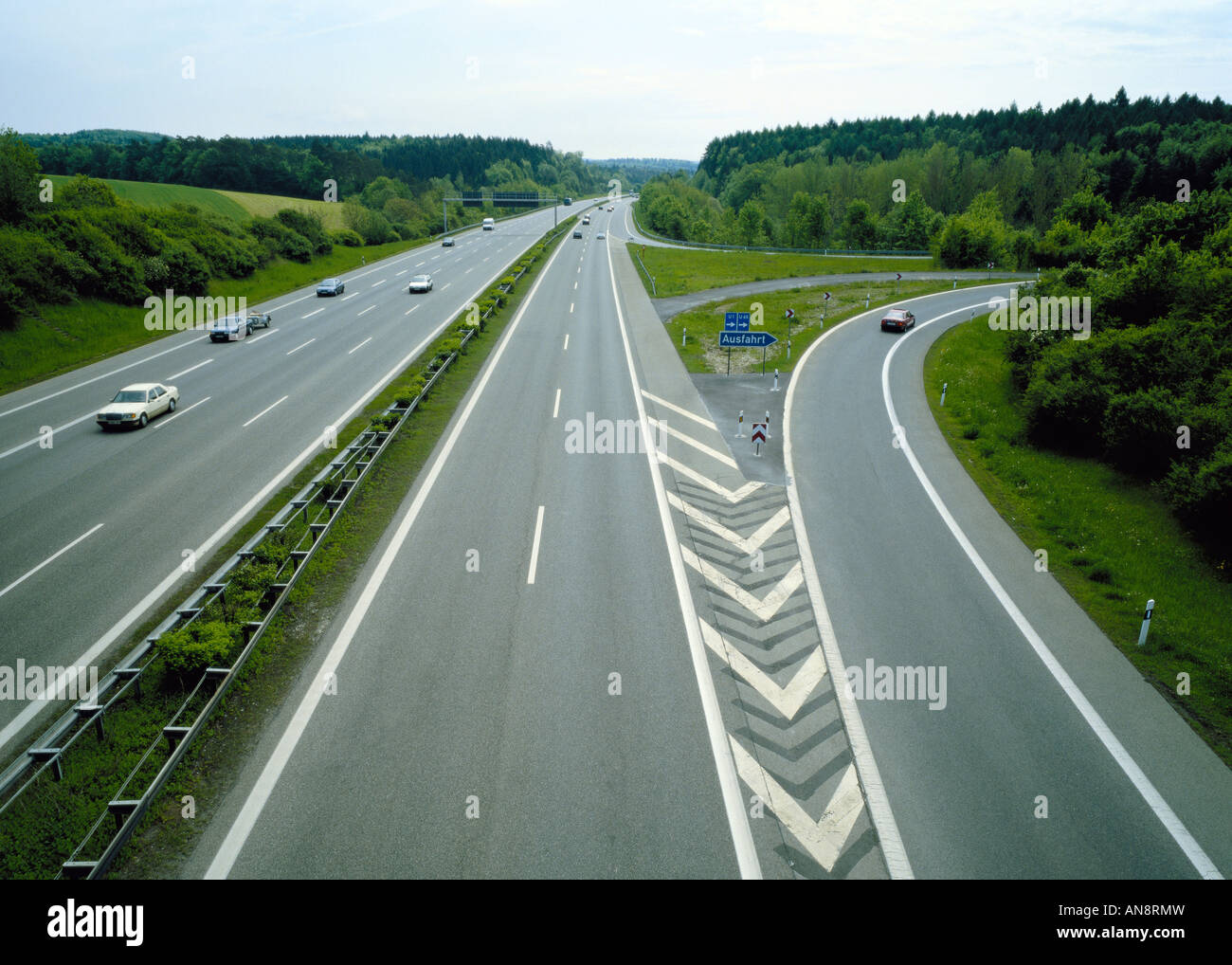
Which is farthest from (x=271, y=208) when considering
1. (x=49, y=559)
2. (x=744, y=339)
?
(x=49, y=559)

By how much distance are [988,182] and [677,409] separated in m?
107

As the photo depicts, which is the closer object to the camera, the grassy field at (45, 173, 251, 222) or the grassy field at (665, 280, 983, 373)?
the grassy field at (665, 280, 983, 373)

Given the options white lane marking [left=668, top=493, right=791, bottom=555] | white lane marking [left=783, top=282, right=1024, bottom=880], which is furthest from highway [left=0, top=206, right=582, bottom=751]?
white lane marking [left=783, top=282, right=1024, bottom=880]

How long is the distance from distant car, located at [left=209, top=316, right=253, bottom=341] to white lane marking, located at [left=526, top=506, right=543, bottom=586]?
27.1 m

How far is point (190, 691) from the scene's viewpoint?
11.3 meters

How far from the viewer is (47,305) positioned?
36.1 meters

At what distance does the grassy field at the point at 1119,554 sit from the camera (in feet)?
41.0

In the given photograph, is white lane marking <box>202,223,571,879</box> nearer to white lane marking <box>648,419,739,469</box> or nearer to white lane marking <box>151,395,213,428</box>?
white lane marking <box>151,395,213,428</box>

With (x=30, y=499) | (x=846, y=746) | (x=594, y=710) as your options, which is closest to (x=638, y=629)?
(x=594, y=710)

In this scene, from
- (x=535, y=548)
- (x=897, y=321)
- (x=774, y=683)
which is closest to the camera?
(x=774, y=683)

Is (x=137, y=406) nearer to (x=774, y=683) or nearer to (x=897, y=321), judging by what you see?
(x=774, y=683)

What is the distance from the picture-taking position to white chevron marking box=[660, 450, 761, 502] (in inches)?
778

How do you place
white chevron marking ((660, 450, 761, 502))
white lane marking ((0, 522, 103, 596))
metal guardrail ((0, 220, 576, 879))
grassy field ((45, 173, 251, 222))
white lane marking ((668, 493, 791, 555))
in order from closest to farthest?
1. metal guardrail ((0, 220, 576, 879))
2. white lane marking ((0, 522, 103, 596))
3. white lane marking ((668, 493, 791, 555))
4. white chevron marking ((660, 450, 761, 502))
5. grassy field ((45, 173, 251, 222))
